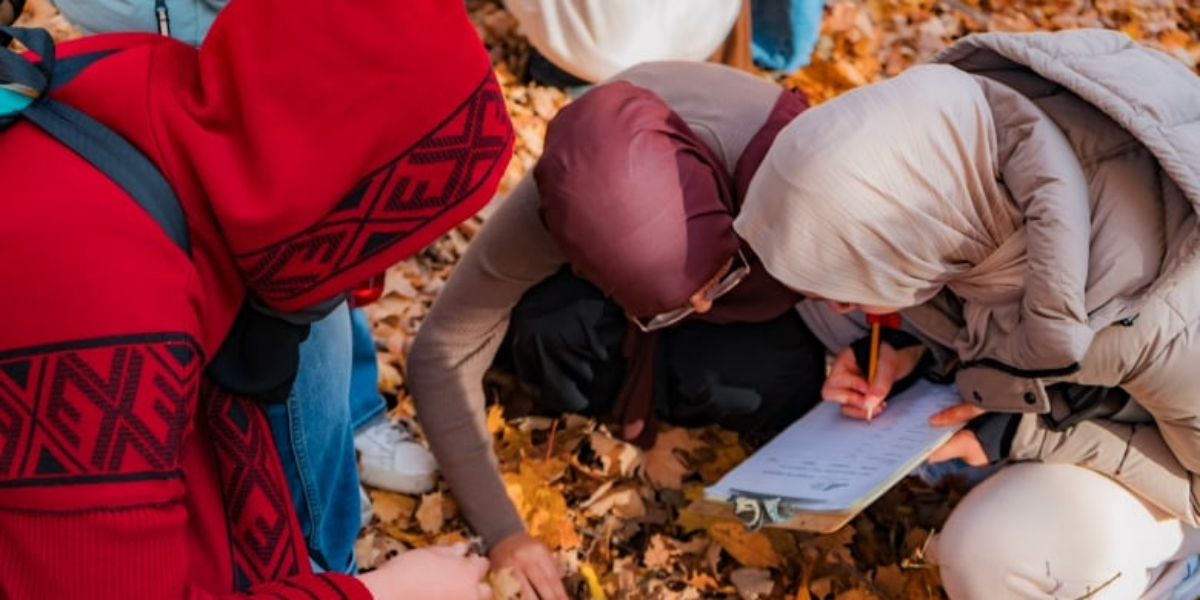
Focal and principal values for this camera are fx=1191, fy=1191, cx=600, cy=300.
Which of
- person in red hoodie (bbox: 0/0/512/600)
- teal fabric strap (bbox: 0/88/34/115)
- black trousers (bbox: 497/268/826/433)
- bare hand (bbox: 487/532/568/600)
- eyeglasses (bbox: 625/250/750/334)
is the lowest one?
bare hand (bbox: 487/532/568/600)

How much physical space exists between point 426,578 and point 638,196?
0.66 metres

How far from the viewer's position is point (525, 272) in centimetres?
222

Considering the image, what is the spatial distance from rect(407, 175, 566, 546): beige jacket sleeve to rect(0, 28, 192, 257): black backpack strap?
37.5 inches

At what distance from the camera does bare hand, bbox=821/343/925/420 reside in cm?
226

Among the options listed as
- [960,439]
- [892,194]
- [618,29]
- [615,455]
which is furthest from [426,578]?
[618,29]

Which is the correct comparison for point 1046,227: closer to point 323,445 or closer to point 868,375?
point 868,375

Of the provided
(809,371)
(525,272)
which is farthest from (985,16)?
(525,272)

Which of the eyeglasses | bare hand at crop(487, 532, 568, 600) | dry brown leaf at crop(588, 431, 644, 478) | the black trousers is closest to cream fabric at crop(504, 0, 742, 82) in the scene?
the black trousers

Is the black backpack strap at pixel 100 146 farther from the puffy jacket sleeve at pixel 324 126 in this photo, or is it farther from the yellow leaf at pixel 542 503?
the yellow leaf at pixel 542 503

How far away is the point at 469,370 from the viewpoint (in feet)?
7.60

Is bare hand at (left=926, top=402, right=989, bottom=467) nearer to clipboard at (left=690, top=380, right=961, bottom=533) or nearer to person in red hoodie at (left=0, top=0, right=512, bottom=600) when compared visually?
clipboard at (left=690, top=380, right=961, bottom=533)

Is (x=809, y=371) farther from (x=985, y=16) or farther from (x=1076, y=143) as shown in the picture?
(x=985, y=16)

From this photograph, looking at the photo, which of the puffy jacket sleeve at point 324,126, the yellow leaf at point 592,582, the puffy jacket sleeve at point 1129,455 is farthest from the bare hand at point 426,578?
the puffy jacket sleeve at point 1129,455

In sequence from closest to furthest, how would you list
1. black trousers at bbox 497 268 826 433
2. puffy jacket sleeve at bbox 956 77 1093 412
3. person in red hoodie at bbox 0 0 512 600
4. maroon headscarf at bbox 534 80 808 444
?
person in red hoodie at bbox 0 0 512 600
puffy jacket sleeve at bbox 956 77 1093 412
maroon headscarf at bbox 534 80 808 444
black trousers at bbox 497 268 826 433
